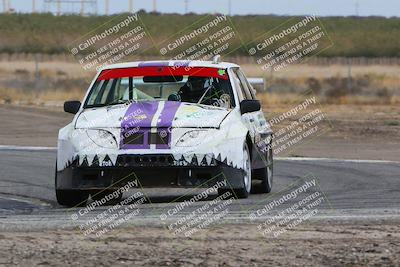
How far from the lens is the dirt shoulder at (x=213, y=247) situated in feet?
26.1

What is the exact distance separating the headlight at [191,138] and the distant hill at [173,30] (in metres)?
61.2

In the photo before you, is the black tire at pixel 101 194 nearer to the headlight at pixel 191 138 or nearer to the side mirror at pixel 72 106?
the side mirror at pixel 72 106

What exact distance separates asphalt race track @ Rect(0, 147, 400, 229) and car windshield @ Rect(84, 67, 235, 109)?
117cm

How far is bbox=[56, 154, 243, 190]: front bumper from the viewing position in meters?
11.7

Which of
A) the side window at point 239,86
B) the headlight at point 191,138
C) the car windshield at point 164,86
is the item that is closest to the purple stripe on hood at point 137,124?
the headlight at point 191,138

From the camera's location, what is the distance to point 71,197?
40.4 feet

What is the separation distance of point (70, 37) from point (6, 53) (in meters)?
8.04

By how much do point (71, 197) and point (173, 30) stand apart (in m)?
78.0

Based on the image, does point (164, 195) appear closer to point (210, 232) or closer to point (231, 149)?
point (231, 149)

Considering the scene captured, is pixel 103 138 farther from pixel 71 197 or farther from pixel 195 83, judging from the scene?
pixel 195 83

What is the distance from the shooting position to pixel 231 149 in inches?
469

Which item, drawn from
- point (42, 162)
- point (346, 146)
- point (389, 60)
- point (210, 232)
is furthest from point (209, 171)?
point (389, 60)

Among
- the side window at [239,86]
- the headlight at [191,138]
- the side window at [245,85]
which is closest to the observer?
the headlight at [191,138]

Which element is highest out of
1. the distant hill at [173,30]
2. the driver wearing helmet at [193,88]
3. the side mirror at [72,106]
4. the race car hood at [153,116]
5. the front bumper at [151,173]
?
the driver wearing helmet at [193,88]
